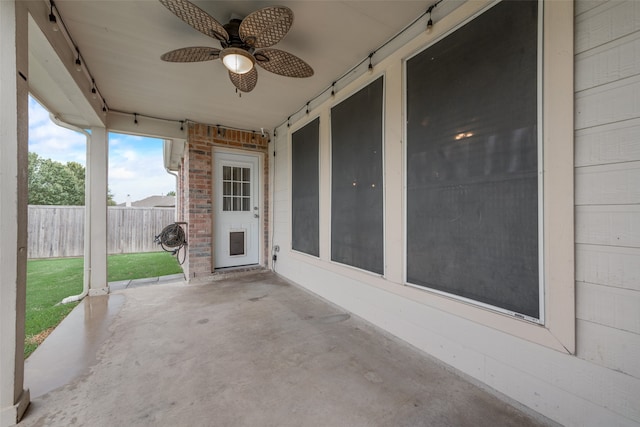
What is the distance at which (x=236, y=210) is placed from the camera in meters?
4.79

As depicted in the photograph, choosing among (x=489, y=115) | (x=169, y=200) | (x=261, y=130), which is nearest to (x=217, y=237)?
(x=261, y=130)

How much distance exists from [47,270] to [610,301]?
8125mm

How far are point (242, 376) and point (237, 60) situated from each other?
7.96ft

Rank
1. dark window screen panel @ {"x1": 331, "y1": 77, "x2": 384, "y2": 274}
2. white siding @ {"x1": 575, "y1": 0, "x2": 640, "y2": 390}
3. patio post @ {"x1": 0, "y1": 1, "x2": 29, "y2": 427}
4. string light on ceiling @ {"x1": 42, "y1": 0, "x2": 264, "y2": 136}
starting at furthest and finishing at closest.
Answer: dark window screen panel @ {"x1": 331, "y1": 77, "x2": 384, "y2": 274}
string light on ceiling @ {"x1": 42, "y1": 0, "x2": 264, "y2": 136}
patio post @ {"x1": 0, "y1": 1, "x2": 29, "y2": 427}
white siding @ {"x1": 575, "y1": 0, "x2": 640, "y2": 390}

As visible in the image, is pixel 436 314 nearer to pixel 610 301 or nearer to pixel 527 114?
pixel 610 301

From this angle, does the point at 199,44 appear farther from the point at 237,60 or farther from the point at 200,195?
the point at 200,195

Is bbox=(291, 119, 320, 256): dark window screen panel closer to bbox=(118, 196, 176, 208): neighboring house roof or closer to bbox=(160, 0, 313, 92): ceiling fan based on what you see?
bbox=(160, 0, 313, 92): ceiling fan

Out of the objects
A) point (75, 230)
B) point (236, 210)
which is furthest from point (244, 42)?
point (75, 230)

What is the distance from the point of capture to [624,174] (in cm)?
114

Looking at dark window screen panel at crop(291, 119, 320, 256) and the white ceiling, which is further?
dark window screen panel at crop(291, 119, 320, 256)

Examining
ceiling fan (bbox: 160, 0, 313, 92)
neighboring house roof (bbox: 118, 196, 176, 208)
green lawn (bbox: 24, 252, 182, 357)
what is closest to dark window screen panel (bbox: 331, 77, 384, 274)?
ceiling fan (bbox: 160, 0, 313, 92)

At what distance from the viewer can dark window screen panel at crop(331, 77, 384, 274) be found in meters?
2.45

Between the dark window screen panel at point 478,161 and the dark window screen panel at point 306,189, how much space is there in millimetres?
1577

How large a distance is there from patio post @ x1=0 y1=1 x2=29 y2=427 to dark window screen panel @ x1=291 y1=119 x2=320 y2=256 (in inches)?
103
